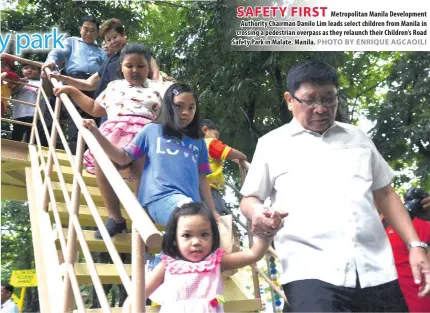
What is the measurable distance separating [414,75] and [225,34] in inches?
119

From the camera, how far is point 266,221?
70.9 inches

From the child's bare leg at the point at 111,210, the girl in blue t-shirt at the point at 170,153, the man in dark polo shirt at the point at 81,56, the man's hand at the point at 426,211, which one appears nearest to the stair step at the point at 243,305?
the girl in blue t-shirt at the point at 170,153

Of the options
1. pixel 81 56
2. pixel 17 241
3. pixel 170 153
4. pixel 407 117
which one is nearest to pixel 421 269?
pixel 170 153

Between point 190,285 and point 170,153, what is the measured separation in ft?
3.24

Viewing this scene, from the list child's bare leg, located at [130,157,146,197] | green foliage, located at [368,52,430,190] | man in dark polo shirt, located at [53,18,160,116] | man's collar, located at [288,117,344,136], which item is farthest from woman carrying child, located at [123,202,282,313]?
green foliage, located at [368,52,430,190]

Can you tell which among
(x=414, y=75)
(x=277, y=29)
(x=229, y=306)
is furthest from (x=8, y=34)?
(x=229, y=306)

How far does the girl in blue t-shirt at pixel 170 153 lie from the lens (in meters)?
2.96

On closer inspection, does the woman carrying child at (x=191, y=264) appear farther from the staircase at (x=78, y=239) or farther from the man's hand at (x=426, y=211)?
the man's hand at (x=426, y=211)

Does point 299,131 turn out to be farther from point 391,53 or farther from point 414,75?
point 391,53

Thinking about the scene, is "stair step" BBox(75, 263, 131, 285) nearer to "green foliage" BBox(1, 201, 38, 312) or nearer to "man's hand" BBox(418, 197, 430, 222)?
"man's hand" BBox(418, 197, 430, 222)

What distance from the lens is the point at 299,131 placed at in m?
2.15

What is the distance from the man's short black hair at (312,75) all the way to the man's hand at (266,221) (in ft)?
1.79

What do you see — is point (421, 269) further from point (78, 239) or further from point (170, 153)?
point (78, 239)

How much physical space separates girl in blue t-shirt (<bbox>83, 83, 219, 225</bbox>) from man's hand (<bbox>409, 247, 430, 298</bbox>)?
3.90 ft
